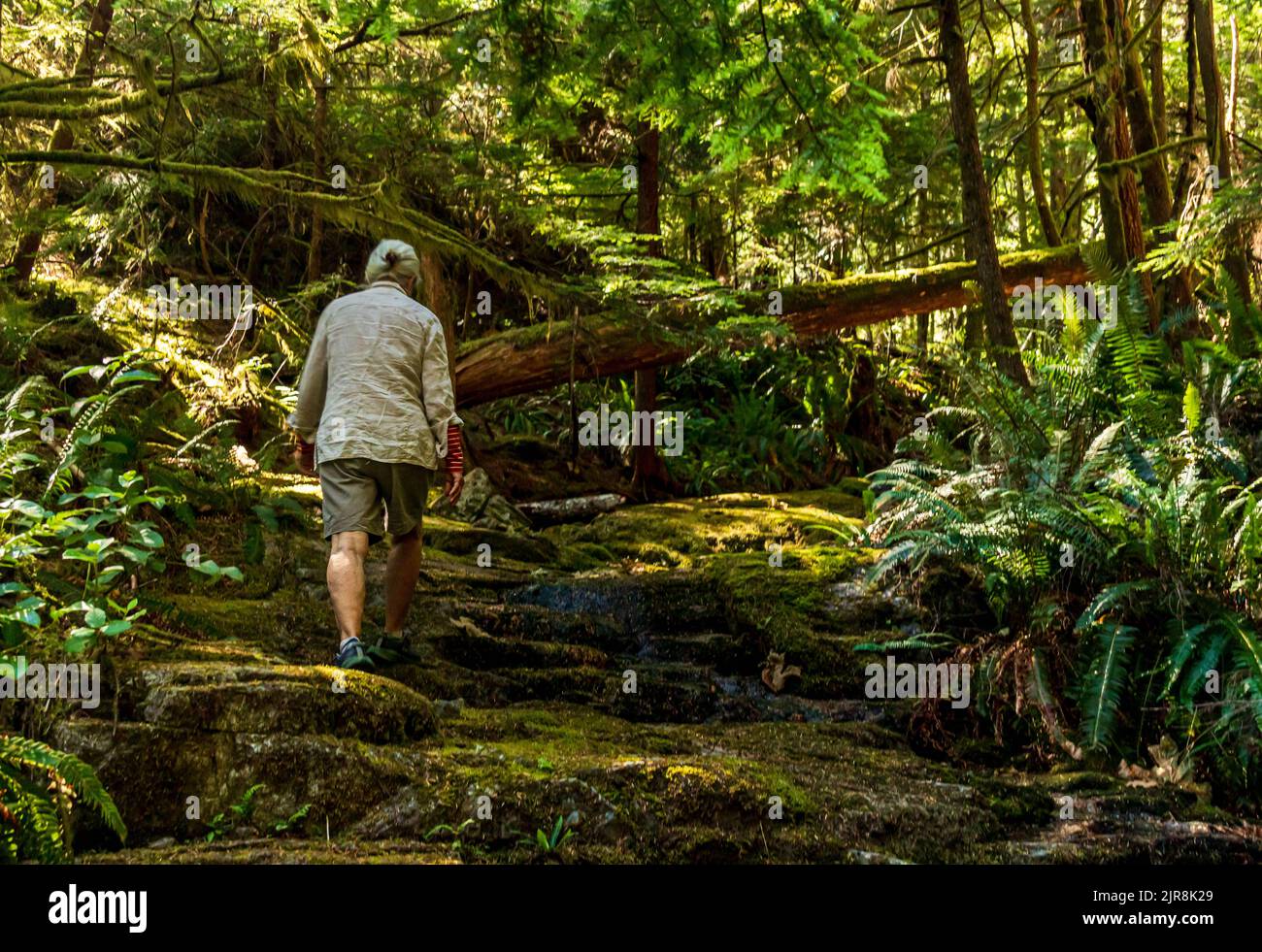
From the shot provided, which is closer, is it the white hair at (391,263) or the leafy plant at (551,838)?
the leafy plant at (551,838)

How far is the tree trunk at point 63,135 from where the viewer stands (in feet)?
25.0

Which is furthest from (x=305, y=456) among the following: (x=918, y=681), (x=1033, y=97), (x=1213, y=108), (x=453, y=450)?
(x=1213, y=108)

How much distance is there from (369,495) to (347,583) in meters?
0.48

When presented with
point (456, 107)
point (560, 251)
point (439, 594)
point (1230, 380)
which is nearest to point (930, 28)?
point (560, 251)

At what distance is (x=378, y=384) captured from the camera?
5340mm

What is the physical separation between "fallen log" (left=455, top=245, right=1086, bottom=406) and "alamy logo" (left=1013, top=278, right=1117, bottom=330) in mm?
298

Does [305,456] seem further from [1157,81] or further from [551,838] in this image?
[1157,81]

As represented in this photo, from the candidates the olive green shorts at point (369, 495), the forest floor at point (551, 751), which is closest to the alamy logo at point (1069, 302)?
the forest floor at point (551, 751)

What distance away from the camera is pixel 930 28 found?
14516mm

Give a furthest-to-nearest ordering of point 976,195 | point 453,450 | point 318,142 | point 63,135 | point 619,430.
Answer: point 619,430, point 318,142, point 63,135, point 976,195, point 453,450

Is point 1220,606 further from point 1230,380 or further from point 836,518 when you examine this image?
point 836,518

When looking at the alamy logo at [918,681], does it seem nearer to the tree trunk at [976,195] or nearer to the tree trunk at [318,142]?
the tree trunk at [976,195]

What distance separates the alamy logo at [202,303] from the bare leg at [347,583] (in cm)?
303

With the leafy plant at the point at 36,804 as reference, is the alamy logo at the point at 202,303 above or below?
above
